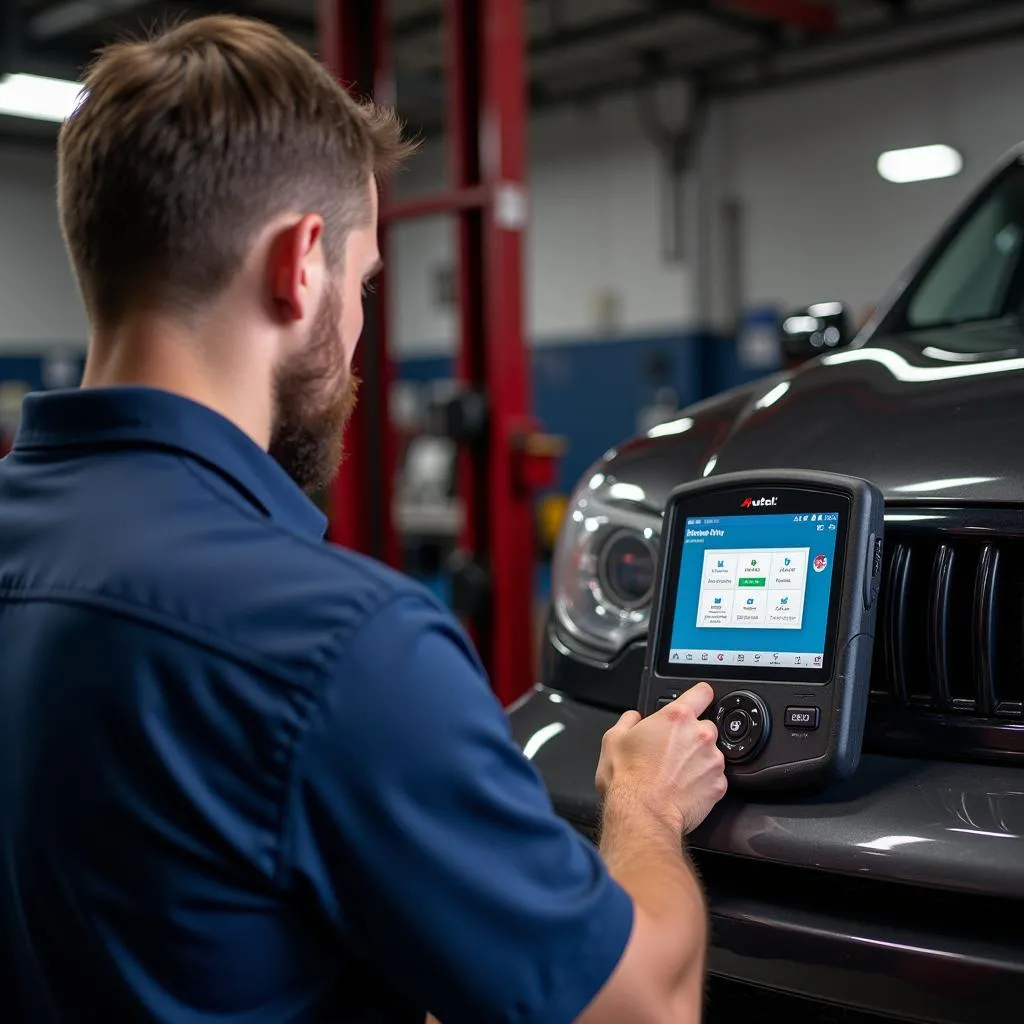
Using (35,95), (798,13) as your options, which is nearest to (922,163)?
(798,13)

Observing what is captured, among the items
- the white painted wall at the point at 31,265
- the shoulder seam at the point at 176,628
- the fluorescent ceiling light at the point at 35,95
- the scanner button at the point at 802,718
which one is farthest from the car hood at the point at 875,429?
the white painted wall at the point at 31,265

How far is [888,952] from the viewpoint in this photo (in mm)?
1220

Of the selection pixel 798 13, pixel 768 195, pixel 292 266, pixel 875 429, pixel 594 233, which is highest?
pixel 798 13

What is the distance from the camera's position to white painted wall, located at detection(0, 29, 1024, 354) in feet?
32.6

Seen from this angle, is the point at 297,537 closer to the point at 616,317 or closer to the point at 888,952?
the point at 888,952

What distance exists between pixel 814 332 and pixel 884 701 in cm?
118

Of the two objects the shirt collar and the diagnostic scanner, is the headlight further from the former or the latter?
the shirt collar

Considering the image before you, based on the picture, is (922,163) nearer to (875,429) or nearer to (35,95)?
(35,95)

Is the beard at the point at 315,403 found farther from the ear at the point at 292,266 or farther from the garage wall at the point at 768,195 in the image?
the garage wall at the point at 768,195

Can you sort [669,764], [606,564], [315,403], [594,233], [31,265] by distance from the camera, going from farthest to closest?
[31,265] < [594,233] < [606,564] < [669,764] < [315,403]

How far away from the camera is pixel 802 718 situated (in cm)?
132

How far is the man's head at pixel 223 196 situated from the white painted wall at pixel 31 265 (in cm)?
1385

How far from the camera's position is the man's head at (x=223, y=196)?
3.17 ft

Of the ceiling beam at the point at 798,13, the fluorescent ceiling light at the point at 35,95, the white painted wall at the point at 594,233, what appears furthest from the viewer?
the white painted wall at the point at 594,233
